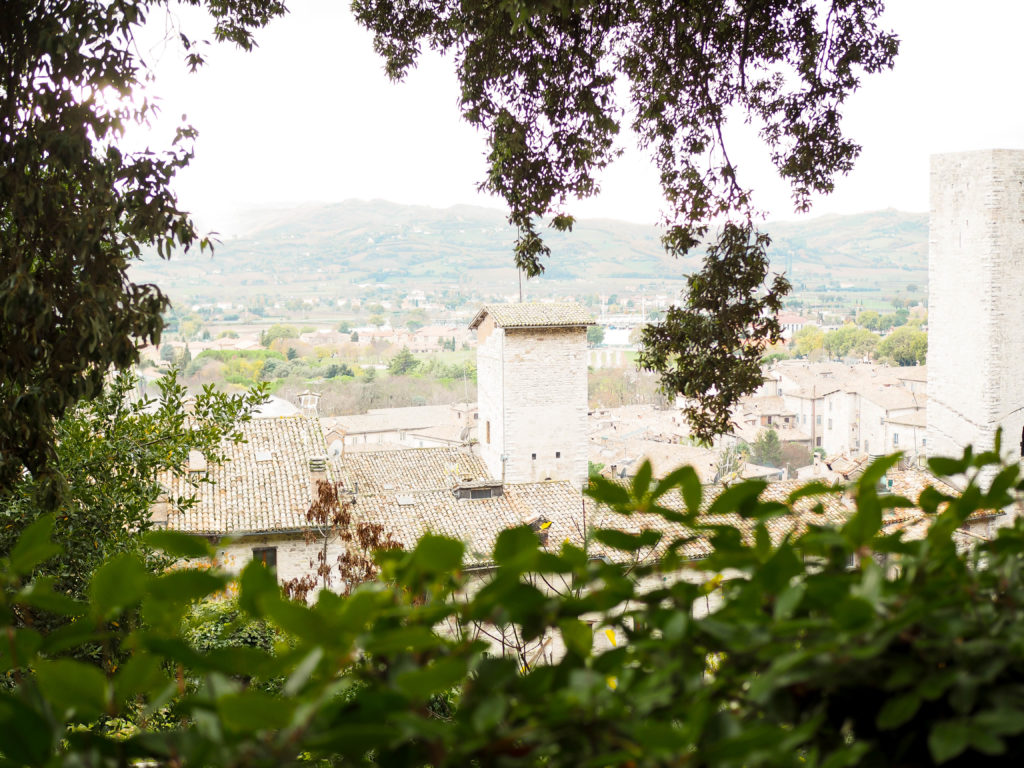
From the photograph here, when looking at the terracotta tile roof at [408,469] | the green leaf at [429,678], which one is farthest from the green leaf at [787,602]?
the terracotta tile roof at [408,469]

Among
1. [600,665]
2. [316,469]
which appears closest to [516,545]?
[600,665]

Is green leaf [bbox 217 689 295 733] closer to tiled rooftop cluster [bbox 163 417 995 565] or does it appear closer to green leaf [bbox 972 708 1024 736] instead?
green leaf [bbox 972 708 1024 736]

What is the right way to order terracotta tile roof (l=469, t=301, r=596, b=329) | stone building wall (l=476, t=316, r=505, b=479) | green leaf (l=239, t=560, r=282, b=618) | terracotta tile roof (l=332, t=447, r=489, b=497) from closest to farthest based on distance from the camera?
1. green leaf (l=239, t=560, r=282, b=618)
2. terracotta tile roof (l=332, t=447, r=489, b=497)
3. terracotta tile roof (l=469, t=301, r=596, b=329)
4. stone building wall (l=476, t=316, r=505, b=479)

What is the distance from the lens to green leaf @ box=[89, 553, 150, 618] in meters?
0.64

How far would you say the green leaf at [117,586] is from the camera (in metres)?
0.64

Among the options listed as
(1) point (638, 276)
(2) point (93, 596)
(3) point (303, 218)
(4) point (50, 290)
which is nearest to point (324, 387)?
(1) point (638, 276)

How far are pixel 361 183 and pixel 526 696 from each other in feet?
184

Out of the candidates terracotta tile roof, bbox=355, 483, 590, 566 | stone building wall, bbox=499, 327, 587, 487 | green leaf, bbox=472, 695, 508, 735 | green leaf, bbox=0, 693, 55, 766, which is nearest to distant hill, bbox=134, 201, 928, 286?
stone building wall, bbox=499, 327, 587, 487

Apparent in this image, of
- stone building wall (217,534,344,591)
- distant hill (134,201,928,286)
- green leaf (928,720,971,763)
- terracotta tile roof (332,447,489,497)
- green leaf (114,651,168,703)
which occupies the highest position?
distant hill (134,201,928,286)

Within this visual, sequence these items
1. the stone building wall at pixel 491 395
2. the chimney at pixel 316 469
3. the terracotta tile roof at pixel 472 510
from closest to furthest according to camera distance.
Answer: the terracotta tile roof at pixel 472 510
the chimney at pixel 316 469
the stone building wall at pixel 491 395

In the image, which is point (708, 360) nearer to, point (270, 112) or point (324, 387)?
point (324, 387)

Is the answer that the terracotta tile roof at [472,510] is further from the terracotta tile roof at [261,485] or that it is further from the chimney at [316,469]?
the terracotta tile roof at [261,485]

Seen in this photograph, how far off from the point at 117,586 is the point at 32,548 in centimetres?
11

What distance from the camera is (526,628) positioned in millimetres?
702
